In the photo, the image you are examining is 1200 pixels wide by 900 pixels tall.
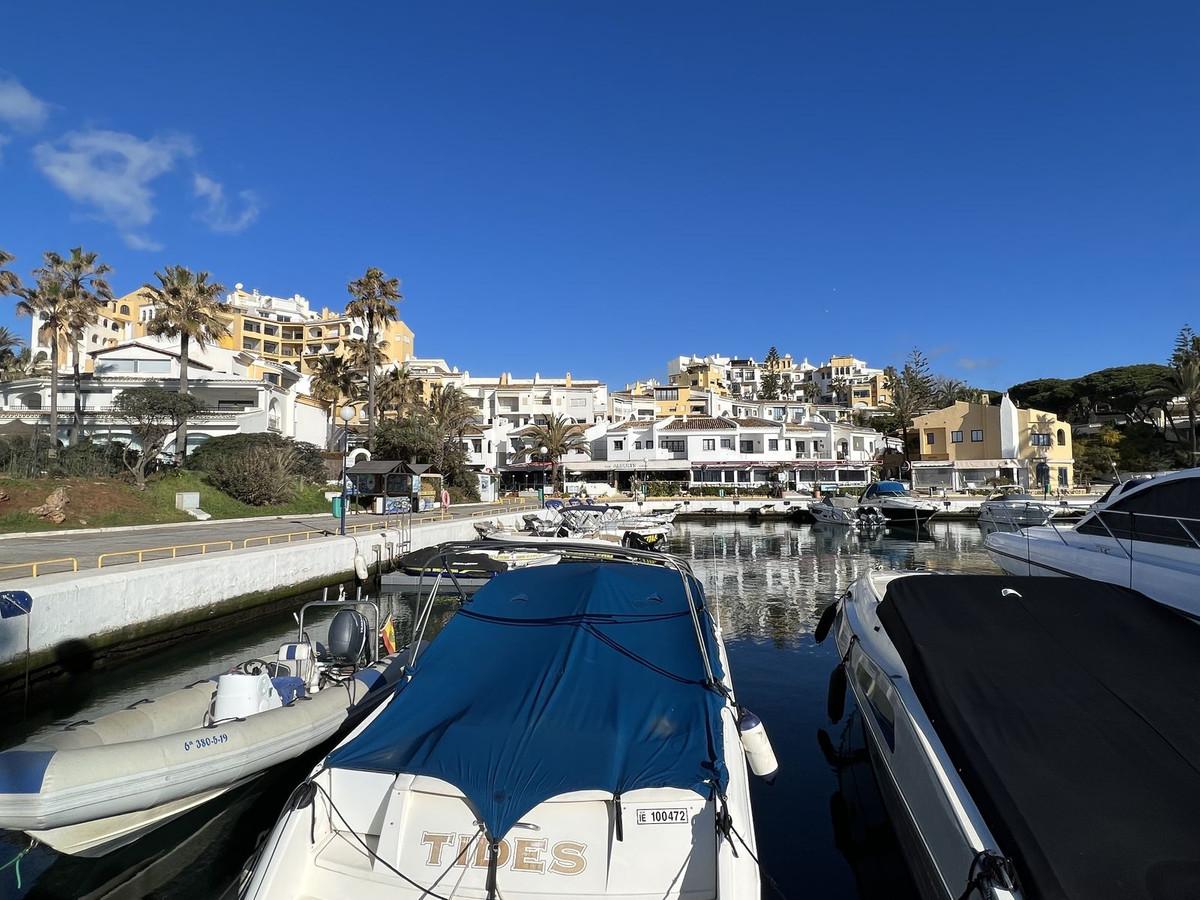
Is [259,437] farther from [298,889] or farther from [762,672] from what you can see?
[298,889]

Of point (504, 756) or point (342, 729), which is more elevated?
point (504, 756)

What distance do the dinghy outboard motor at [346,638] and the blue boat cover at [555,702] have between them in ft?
12.2

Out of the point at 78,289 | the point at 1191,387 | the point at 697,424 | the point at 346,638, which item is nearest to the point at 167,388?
the point at 78,289

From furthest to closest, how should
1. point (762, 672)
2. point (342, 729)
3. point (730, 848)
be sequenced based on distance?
point (762, 672) < point (342, 729) < point (730, 848)

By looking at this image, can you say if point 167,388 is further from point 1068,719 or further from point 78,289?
point 1068,719

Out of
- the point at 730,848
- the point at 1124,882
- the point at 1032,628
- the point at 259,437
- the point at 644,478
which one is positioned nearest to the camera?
the point at 1124,882

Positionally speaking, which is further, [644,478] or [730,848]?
[644,478]

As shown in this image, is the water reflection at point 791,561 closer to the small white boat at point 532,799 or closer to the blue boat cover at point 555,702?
the blue boat cover at point 555,702

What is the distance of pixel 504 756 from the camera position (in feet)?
15.8

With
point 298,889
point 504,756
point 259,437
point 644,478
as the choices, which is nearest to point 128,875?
point 298,889

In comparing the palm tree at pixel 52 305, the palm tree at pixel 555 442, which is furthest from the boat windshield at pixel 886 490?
the palm tree at pixel 52 305

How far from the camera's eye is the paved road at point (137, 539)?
18203 mm

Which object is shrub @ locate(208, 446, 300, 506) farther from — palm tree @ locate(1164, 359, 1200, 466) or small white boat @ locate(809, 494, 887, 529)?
palm tree @ locate(1164, 359, 1200, 466)

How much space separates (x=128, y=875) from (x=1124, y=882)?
8.45 m
